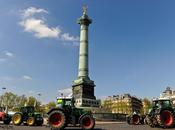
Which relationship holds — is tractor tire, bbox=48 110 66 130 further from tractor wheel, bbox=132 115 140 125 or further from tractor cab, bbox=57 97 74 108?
tractor wheel, bbox=132 115 140 125

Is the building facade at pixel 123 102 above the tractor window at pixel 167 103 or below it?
above

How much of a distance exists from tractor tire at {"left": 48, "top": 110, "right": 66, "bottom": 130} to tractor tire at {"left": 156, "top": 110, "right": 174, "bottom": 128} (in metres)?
8.23

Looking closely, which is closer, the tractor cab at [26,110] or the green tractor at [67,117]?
the green tractor at [67,117]

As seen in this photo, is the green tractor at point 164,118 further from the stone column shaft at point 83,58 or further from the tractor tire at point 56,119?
the stone column shaft at point 83,58

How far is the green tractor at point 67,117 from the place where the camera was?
20766 mm

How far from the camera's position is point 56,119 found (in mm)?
21047

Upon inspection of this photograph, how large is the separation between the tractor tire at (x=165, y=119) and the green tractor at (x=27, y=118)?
13.5m

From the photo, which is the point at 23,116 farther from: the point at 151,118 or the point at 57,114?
the point at 151,118

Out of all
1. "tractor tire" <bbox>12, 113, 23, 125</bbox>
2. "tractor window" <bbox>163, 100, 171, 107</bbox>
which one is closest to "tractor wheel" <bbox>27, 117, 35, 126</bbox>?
"tractor tire" <bbox>12, 113, 23, 125</bbox>

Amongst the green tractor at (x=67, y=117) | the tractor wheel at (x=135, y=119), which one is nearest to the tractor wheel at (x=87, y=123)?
the green tractor at (x=67, y=117)

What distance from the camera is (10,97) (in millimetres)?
120062

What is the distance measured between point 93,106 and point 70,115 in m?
56.8

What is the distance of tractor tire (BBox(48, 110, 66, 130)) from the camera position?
2064 centimetres

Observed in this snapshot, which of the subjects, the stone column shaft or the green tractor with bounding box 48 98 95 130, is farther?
the stone column shaft
